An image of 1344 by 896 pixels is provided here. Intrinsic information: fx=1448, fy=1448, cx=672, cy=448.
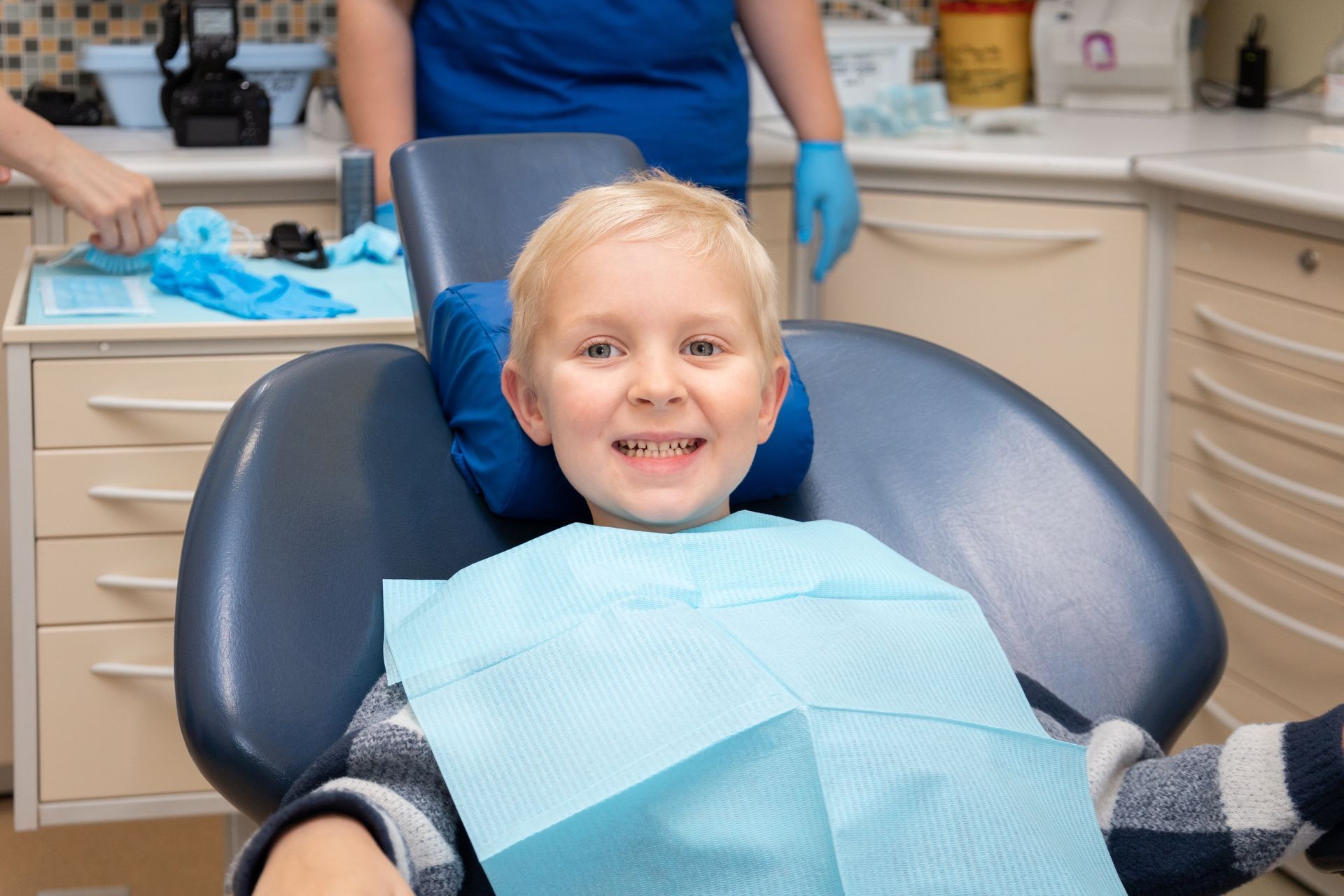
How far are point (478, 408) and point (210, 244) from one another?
731 millimetres

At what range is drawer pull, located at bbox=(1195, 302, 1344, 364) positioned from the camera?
1.76 meters

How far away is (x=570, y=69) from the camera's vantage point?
1.91 m

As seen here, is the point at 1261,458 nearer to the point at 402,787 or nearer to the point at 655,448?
the point at 655,448

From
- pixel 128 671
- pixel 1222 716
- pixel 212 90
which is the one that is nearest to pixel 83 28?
pixel 212 90

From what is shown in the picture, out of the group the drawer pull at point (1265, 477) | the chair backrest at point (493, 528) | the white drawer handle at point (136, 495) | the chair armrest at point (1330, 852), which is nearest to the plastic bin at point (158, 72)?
the white drawer handle at point (136, 495)

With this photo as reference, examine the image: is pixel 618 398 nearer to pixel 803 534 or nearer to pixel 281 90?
pixel 803 534

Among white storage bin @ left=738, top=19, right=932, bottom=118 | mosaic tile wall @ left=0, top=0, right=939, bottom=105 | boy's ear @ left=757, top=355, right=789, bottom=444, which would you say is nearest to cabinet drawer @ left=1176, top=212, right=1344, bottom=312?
white storage bin @ left=738, top=19, right=932, bottom=118

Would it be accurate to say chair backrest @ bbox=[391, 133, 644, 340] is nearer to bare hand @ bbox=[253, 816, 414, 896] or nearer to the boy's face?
the boy's face

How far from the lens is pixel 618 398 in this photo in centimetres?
100

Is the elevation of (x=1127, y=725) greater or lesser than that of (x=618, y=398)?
lesser

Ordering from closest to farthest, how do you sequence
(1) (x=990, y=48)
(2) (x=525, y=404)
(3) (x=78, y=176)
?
(2) (x=525, y=404), (3) (x=78, y=176), (1) (x=990, y=48)

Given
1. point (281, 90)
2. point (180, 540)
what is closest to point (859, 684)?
point (180, 540)

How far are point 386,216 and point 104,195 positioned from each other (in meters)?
0.38

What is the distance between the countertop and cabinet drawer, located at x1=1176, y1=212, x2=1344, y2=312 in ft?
0.19
